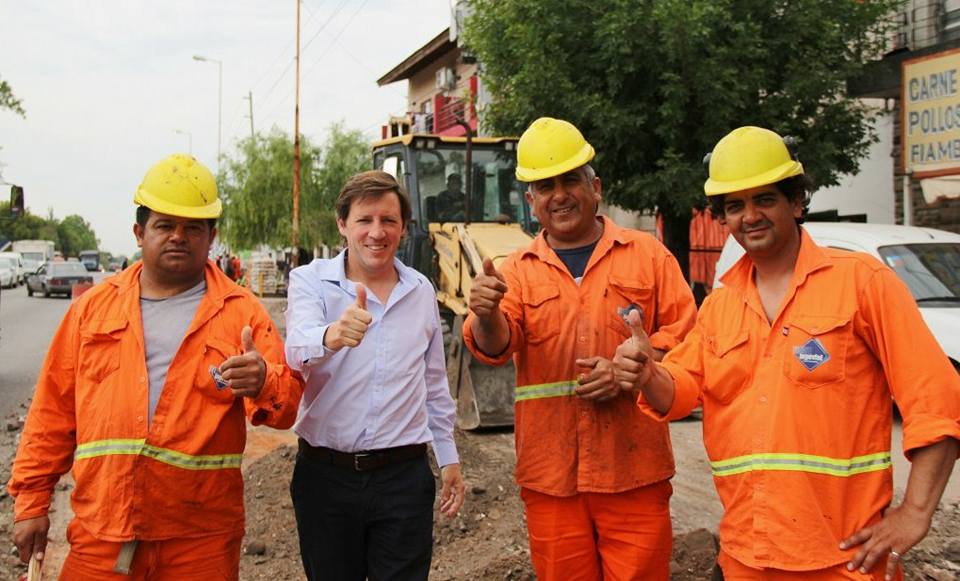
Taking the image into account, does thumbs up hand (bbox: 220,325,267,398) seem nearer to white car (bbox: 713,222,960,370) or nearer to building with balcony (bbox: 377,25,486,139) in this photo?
white car (bbox: 713,222,960,370)

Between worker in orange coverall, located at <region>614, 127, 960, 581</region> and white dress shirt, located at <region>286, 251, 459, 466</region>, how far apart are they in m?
0.82

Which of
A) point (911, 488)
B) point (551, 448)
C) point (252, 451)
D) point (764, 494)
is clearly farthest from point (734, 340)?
point (252, 451)

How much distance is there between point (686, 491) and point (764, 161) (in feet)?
14.3

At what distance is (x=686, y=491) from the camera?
658 centimetres

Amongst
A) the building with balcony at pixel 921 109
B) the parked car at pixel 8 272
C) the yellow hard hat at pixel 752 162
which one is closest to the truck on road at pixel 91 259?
the parked car at pixel 8 272

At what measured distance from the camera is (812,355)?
250cm

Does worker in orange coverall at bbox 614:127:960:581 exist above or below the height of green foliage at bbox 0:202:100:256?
below

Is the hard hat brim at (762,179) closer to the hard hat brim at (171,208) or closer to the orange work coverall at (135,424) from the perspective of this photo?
the orange work coverall at (135,424)

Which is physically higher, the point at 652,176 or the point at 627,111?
the point at 627,111

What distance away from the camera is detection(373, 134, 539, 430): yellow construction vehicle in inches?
366

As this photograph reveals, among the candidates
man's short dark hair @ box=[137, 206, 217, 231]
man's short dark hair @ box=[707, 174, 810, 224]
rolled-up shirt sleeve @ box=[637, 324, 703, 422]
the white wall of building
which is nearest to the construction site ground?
rolled-up shirt sleeve @ box=[637, 324, 703, 422]

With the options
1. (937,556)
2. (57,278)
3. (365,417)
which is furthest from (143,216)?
(57,278)

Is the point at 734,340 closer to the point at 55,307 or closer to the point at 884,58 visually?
the point at 884,58

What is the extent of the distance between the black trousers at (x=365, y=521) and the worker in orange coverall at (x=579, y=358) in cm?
48
